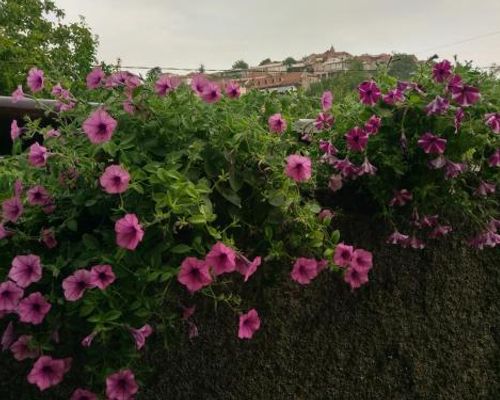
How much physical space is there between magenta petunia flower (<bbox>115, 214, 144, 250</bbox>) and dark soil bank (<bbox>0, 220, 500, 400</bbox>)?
2.31ft

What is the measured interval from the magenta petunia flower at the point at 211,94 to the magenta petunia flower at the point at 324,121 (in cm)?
58

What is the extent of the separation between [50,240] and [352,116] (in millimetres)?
1316

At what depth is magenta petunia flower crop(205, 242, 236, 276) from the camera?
1667 millimetres

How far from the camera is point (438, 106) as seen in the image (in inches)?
87.3

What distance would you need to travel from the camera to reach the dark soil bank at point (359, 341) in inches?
90.9

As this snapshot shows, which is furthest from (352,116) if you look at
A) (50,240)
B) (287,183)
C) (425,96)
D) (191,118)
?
(50,240)

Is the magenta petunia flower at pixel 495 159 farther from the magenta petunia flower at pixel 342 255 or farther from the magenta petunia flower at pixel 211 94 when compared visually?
the magenta petunia flower at pixel 211 94

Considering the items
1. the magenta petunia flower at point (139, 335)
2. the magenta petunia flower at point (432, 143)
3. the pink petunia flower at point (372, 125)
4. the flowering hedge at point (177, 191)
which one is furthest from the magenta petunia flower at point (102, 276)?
the magenta petunia flower at point (432, 143)

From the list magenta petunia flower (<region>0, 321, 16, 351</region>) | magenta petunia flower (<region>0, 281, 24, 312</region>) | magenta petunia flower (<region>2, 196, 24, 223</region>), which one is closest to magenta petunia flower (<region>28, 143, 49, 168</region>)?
magenta petunia flower (<region>2, 196, 24, 223</region>)

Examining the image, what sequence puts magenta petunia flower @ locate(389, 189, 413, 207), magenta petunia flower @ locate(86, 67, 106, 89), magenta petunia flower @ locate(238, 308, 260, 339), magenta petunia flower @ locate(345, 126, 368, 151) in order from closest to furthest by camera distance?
magenta petunia flower @ locate(238, 308, 260, 339) → magenta petunia flower @ locate(86, 67, 106, 89) → magenta petunia flower @ locate(345, 126, 368, 151) → magenta petunia flower @ locate(389, 189, 413, 207)

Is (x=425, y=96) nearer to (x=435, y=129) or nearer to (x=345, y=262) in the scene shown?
(x=435, y=129)

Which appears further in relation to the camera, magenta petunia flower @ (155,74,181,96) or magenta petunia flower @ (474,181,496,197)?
magenta petunia flower @ (474,181,496,197)

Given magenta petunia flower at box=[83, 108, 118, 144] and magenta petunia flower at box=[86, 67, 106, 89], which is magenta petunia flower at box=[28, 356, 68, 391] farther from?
magenta petunia flower at box=[86, 67, 106, 89]

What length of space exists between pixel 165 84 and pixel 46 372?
1.01 meters
